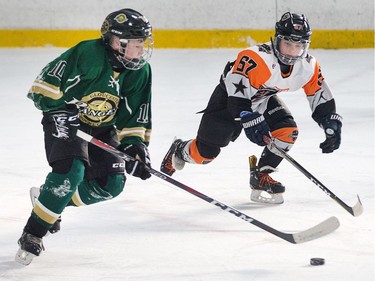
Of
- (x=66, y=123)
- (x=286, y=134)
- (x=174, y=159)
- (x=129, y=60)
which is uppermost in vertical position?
(x=129, y=60)

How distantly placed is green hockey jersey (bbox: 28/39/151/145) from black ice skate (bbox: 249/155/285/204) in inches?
31.5

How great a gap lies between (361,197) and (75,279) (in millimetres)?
1487

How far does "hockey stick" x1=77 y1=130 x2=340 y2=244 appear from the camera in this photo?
3.12 metres

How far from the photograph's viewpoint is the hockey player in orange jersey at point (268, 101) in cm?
370


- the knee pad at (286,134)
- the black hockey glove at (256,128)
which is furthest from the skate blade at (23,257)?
the knee pad at (286,134)

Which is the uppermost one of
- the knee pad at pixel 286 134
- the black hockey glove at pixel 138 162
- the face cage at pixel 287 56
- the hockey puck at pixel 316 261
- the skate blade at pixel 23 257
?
the face cage at pixel 287 56

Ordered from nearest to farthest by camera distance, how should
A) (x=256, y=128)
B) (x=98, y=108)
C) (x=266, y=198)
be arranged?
(x=98, y=108) < (x=256, y=128) < (x=266, y=198)

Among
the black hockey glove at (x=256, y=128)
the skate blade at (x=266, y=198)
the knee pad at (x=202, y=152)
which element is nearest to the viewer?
the black hockey glove at (x=256, y=128)

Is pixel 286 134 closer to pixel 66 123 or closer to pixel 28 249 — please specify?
pixel 66 123

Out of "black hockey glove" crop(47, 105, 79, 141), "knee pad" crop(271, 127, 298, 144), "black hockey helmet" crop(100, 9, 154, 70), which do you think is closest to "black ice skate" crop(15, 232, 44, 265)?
"black hockey glove" crop(47, 105, 79, 141)

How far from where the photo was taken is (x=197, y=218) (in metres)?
3.64

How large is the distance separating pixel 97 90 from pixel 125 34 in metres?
0.22

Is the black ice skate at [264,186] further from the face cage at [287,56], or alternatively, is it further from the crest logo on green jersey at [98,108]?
the crest logo on green jersey at [98,108]

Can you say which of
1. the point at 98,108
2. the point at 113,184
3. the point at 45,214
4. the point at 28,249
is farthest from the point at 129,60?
the point at 28,249
